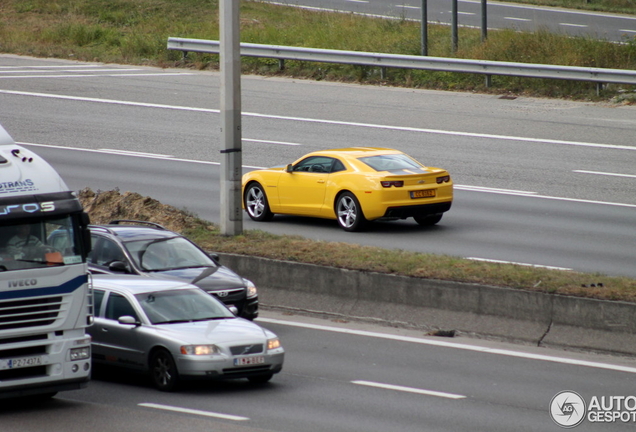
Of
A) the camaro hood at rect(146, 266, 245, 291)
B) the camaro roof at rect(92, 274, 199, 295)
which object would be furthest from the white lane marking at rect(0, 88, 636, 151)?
the camaro roof at rect(92, 274, 199, 295)

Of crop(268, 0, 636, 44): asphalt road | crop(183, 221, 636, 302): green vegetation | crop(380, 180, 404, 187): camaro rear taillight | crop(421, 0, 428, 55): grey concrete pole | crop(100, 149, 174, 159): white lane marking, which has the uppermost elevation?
crop(268, 0, 636, 44): asphalt road

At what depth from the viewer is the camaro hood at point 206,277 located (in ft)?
50.9

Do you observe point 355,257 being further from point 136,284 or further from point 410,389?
point 410,389

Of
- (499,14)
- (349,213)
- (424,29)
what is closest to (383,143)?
(349,213)

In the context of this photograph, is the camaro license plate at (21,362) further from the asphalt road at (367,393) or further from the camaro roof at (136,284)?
the camaro roof at (136,284)

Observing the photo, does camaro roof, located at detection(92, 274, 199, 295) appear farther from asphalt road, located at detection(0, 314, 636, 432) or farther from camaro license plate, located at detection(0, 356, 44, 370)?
camaro license plate, located at detection(0, 356, 44, 370)

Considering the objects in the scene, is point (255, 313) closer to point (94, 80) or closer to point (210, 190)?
point (210, 190)

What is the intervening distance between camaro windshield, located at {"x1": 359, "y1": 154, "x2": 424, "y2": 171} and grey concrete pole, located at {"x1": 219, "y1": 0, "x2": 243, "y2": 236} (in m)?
2.91

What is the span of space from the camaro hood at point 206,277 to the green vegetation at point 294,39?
754 inches

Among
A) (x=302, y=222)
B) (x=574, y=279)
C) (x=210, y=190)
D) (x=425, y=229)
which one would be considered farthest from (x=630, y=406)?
(x=210, y=190)

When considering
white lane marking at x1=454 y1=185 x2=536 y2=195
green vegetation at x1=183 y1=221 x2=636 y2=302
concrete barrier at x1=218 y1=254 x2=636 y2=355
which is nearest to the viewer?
concrete barrier at x1=218 y1=254 x2=636 y2=355

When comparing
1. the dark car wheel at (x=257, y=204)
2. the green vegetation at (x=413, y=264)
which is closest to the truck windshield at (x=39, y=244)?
the green vegetation at (x=413, y=264)

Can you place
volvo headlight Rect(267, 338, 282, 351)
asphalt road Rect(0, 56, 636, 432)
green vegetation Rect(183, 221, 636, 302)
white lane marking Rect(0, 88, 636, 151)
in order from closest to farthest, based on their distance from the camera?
asphalt road Rect(0, 56, 636, 432) < volvo headlight Rect(267, 338, 282, 351) < green vegetation Rect(183, 221, 636, 302) < white lane marking Rect(0, 88, 636, 151)

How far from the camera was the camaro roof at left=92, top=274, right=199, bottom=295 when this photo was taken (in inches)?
538
